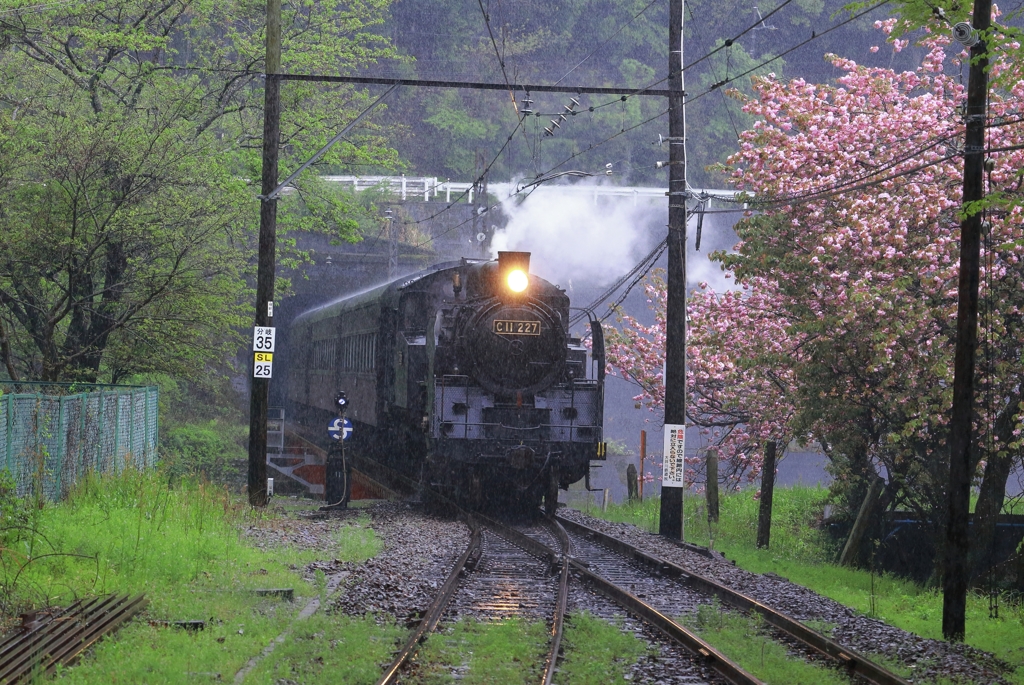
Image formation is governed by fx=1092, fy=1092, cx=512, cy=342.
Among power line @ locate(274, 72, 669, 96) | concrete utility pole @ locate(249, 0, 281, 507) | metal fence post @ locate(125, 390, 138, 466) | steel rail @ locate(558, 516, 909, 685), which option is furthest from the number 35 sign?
steel rail @ locate(558, 516, 909, 685)

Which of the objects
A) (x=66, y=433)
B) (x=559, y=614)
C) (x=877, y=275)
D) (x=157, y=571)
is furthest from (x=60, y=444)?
(x=877, y=275)

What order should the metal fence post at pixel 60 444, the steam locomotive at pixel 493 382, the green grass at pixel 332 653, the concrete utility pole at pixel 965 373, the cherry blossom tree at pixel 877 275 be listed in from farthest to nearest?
the steam locomotive at pixel 493 382, the cherry blossom tree at pixel 877 275, the metal fence post at pixel 60 444, the concrete utility pole at pixel 965 373, the green grass at pixel 332 653

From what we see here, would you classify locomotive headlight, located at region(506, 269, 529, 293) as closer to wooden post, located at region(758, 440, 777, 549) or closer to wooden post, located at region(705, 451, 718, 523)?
wooden post, located at region(758, 440, 777, 549)

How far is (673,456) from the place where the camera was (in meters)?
17.5

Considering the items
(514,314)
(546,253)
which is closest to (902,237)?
(514,314)

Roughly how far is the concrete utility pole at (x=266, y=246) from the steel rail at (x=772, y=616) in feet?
18.6

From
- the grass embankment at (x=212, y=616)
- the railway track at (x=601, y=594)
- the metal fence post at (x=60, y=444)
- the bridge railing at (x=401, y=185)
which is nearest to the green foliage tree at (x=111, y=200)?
the metal fence post at (x=60, y=444)

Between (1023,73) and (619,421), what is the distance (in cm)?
3207

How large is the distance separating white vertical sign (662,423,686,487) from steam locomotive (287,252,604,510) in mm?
1456

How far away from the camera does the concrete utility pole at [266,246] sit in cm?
1750

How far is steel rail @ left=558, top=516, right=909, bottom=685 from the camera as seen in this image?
7.99 metres

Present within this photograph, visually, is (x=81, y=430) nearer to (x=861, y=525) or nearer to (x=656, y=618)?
(x=656, y=618)

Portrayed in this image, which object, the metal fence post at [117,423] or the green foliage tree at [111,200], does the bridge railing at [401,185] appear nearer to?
the green foliage tree at [111,200]

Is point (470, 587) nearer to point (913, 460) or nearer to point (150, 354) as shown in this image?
point (913, 460)
